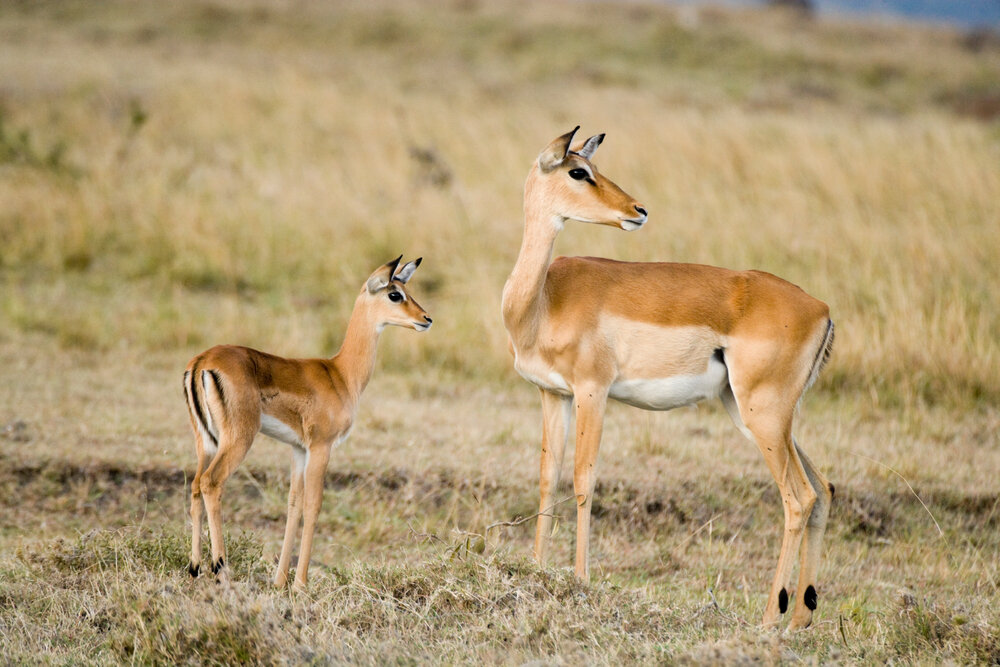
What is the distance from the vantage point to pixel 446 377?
8727 mm

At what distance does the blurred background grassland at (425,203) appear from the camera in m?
9.10

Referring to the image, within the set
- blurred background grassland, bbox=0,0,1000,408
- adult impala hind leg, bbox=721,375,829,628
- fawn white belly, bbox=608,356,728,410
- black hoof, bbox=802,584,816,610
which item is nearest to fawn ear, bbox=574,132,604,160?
fawn white belly, bbox=608,356,728,410

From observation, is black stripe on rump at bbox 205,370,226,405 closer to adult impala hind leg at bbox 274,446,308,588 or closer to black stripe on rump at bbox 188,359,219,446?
black stripe on rump at bbox 188,359,219,446

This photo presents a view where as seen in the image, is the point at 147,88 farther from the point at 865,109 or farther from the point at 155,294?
the point at 865,109

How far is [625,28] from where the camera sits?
1188 inches

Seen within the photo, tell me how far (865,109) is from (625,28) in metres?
10.5

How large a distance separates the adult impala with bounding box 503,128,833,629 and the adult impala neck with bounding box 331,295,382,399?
0.66 metres

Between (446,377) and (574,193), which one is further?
(446,377)

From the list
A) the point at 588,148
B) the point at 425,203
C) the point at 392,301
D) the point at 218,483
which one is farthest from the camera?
the point at 425,203

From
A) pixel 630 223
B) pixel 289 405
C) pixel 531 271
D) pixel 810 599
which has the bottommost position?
pixel 810 599

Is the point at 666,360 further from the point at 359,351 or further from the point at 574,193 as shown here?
the point at 359,351

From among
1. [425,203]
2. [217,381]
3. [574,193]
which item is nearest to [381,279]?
[574,193]

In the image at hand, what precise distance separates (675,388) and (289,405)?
1.71 meters

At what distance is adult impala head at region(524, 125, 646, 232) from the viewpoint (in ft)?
16.2
